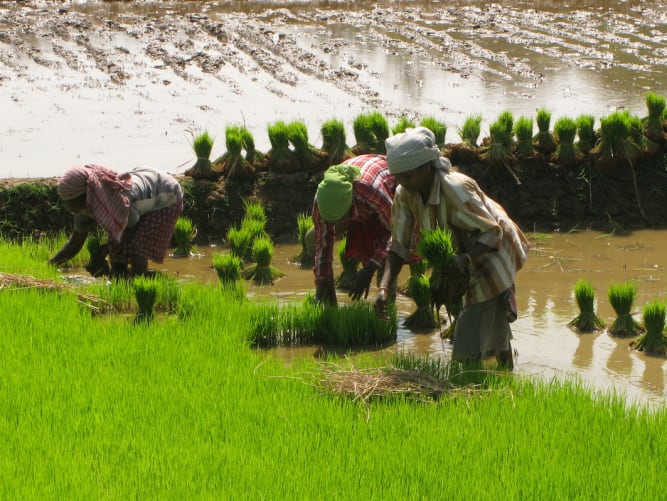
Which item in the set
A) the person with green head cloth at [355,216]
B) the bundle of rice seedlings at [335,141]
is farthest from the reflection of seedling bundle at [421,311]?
the bundle of rice seedlings at [335,141]

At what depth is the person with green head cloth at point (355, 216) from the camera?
18.0 ft

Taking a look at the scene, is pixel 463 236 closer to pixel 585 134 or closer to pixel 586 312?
pixel 586 312

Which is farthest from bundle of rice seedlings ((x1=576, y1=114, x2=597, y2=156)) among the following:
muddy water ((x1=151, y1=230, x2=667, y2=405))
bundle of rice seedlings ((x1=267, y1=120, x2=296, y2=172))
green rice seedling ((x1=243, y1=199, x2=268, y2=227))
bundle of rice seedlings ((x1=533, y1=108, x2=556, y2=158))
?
green rice seedling ((x1=243, y1=199, x2=268, y2=227))

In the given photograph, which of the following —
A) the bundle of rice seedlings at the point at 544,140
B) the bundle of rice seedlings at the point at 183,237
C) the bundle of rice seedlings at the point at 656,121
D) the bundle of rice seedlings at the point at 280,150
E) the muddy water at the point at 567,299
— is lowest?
the bundle of rice seedlings at the point at 183,237

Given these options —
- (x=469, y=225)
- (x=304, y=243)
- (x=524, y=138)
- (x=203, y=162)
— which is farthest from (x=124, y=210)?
(x=524, y=138)

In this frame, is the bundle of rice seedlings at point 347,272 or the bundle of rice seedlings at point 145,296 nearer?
the bundle of rice seedlings at point 145,296

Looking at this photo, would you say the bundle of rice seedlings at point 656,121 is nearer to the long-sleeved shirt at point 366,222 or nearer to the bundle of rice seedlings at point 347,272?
the bundle of rice seedlings at point 347,272

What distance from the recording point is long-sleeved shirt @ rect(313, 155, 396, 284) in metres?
5.72

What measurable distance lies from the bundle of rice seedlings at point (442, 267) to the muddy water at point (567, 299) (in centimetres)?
76

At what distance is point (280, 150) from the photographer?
820cm

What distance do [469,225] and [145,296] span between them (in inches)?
82.2

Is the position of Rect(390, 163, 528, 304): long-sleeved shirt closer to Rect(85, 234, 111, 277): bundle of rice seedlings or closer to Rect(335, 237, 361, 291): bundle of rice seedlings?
Rect(335, 237, 361, 291): bundle of rice seedlings

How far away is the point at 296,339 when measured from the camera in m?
6.02

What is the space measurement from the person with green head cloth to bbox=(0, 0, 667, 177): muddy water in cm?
302
